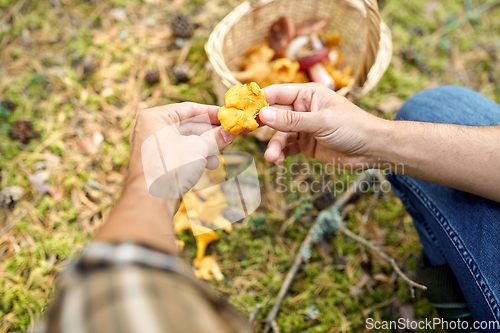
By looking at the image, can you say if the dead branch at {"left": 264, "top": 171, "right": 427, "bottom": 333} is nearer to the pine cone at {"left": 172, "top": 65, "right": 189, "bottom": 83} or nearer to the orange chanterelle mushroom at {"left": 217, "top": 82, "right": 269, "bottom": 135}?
the orange chanterelle mushroom at {"left": 217, "top": 82, "right": 269, "bottom": 135}

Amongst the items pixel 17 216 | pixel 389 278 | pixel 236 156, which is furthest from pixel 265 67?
pixel 17 216

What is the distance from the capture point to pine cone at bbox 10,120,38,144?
7.83 ft

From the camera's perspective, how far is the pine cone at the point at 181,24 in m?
2.82

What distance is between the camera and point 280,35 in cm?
265

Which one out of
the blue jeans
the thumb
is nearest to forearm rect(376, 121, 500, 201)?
the blue jeans

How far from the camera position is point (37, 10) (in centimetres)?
289

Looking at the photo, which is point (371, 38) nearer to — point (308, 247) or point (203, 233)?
→ point (308, 247)

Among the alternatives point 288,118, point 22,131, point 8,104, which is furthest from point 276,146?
point 8,104

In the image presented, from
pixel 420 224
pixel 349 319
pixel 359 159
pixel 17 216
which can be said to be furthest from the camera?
pixel 17 216

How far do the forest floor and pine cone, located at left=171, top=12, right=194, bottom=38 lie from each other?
11 cm

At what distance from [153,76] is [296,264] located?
81.0 inches

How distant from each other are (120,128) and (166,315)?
7.20 feet

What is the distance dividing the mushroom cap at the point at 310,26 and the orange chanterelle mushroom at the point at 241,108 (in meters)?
1.34

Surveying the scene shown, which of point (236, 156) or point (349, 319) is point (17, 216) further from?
point (349, 319)
